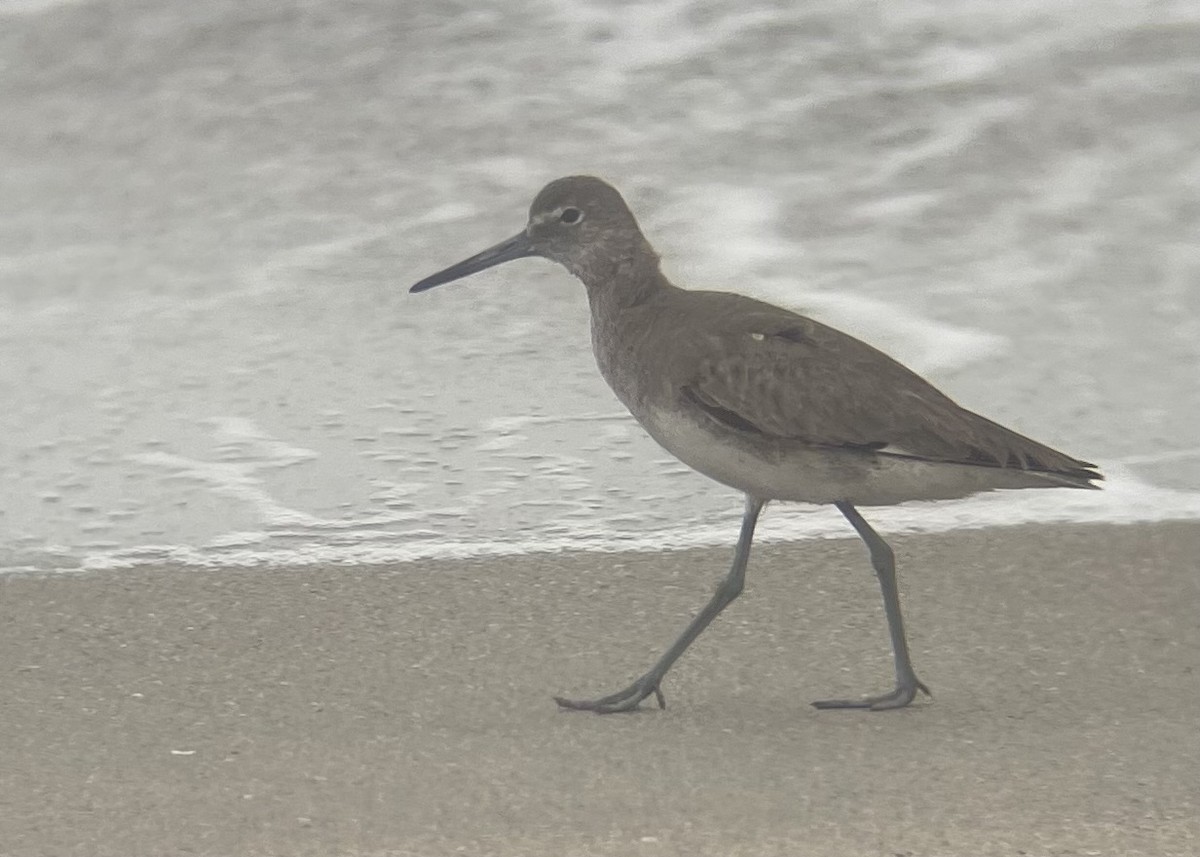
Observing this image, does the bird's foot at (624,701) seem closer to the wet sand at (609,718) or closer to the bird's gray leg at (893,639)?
the wet sand at (609,718)

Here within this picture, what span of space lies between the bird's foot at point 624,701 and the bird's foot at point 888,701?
28cm

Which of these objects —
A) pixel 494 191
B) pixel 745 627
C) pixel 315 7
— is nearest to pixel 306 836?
pixel 745 627

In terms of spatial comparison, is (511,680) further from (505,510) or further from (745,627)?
(505,510)

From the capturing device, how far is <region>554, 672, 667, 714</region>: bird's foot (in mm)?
3721

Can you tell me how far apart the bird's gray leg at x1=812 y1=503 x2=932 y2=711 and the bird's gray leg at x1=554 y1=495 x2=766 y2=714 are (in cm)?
18

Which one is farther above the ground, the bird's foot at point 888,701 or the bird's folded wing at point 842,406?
the bird's folded wing at point 842,406

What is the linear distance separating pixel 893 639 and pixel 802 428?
1.33 ft

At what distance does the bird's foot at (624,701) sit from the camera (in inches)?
146

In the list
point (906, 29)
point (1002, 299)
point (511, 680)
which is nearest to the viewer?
point (511, 680)

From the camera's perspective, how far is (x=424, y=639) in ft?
13.7

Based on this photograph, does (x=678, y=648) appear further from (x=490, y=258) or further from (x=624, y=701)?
(x=490, y=258)

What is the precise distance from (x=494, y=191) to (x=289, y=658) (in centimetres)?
356


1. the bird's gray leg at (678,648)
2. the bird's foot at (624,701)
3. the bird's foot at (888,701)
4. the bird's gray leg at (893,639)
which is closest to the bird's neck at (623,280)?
the bird's gray leg at (678,648)

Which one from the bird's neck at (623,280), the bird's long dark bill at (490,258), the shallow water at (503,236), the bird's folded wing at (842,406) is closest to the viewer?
the bird's folded wing at (842,406)
